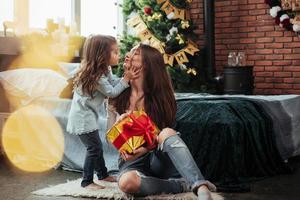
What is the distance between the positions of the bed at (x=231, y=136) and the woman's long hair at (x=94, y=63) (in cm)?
65

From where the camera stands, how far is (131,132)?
2.35 metres

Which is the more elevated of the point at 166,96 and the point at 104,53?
the point at 104,53

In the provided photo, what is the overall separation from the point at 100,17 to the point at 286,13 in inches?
94.5

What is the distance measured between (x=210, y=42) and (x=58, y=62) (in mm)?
2137

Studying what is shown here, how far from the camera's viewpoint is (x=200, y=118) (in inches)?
127

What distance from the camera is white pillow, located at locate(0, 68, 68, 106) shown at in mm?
4090

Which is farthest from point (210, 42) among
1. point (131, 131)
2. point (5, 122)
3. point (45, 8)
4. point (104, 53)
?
point (131, 131)

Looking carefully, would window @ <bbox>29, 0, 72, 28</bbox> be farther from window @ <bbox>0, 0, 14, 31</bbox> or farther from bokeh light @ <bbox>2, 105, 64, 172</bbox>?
bokeh light @ <bbox>2, 105, 64, 172</bbox>

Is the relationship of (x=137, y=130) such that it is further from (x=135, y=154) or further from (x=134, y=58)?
(x=134, y=58)

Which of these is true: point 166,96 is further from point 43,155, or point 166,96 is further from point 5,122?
point 5,122

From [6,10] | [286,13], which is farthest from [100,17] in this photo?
[286,13]

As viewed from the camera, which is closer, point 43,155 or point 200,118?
point 200,118

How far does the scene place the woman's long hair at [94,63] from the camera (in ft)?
9.32

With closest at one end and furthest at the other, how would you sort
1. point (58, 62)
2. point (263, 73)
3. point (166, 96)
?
point (166, 96) < point (58, 62) < point (263, 73)
